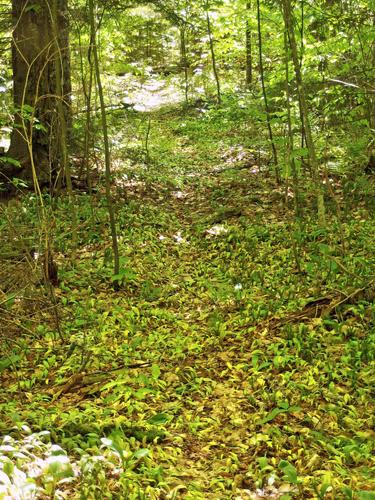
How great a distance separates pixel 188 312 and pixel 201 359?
1111mm

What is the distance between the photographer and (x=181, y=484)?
334cm

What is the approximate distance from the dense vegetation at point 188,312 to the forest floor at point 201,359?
20 millimetres

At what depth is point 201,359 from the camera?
520 cm

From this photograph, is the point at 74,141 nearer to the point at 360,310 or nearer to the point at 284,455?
the point at 360,310

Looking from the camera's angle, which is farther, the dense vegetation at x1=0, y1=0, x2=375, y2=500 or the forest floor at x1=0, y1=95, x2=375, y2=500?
the dense vegetation at x1=0, y1=0, x2=375, y2=500

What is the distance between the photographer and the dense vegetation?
11.4 ft

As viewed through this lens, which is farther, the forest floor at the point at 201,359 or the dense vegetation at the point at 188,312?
the dense vegetation at the point at 188,312

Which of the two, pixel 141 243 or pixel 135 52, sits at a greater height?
pixel 135 52

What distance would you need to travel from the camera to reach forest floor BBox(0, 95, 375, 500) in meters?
3.37

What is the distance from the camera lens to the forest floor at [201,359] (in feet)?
11.0

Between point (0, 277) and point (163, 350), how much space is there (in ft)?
6.89

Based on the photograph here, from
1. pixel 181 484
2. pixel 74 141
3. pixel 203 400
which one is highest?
pixel 74 141

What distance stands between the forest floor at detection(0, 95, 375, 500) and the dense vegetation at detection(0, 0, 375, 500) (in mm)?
20

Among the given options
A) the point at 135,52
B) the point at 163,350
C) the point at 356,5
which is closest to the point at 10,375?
the point at 163,350
